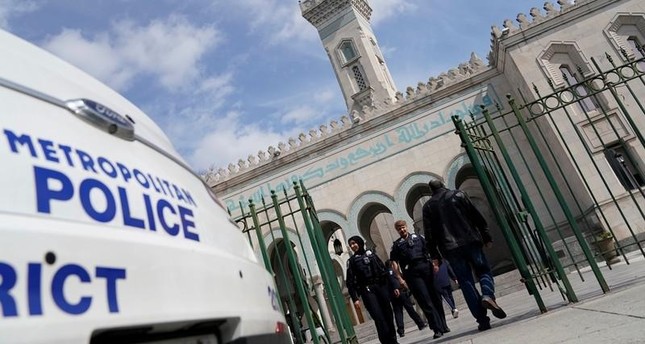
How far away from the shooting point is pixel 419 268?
5621mm

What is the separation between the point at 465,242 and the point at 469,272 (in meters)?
0.31

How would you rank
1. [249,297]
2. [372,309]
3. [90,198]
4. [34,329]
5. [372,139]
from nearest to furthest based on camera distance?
[34,329] → [90,198] → [249,297] → [372,309] → [372,139]

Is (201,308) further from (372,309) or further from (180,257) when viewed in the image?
(372,309)

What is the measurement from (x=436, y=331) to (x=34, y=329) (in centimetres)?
510

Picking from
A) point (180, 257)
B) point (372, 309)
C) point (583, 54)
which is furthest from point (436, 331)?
point (583, 54)

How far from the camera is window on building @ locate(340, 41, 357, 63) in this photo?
81.6ft

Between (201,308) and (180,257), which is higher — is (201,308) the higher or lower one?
the lower one

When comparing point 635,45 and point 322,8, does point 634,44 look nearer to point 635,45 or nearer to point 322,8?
point 635,45

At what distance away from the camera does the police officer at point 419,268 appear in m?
5.55

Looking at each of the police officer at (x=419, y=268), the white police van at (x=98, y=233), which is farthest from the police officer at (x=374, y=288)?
the white police van at (x=98, y=233)

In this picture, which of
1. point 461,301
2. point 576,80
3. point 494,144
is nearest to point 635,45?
point 576,80

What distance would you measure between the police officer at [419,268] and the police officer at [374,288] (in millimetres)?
365

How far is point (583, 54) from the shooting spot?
1279 centimetres

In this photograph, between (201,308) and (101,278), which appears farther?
(201,308)
